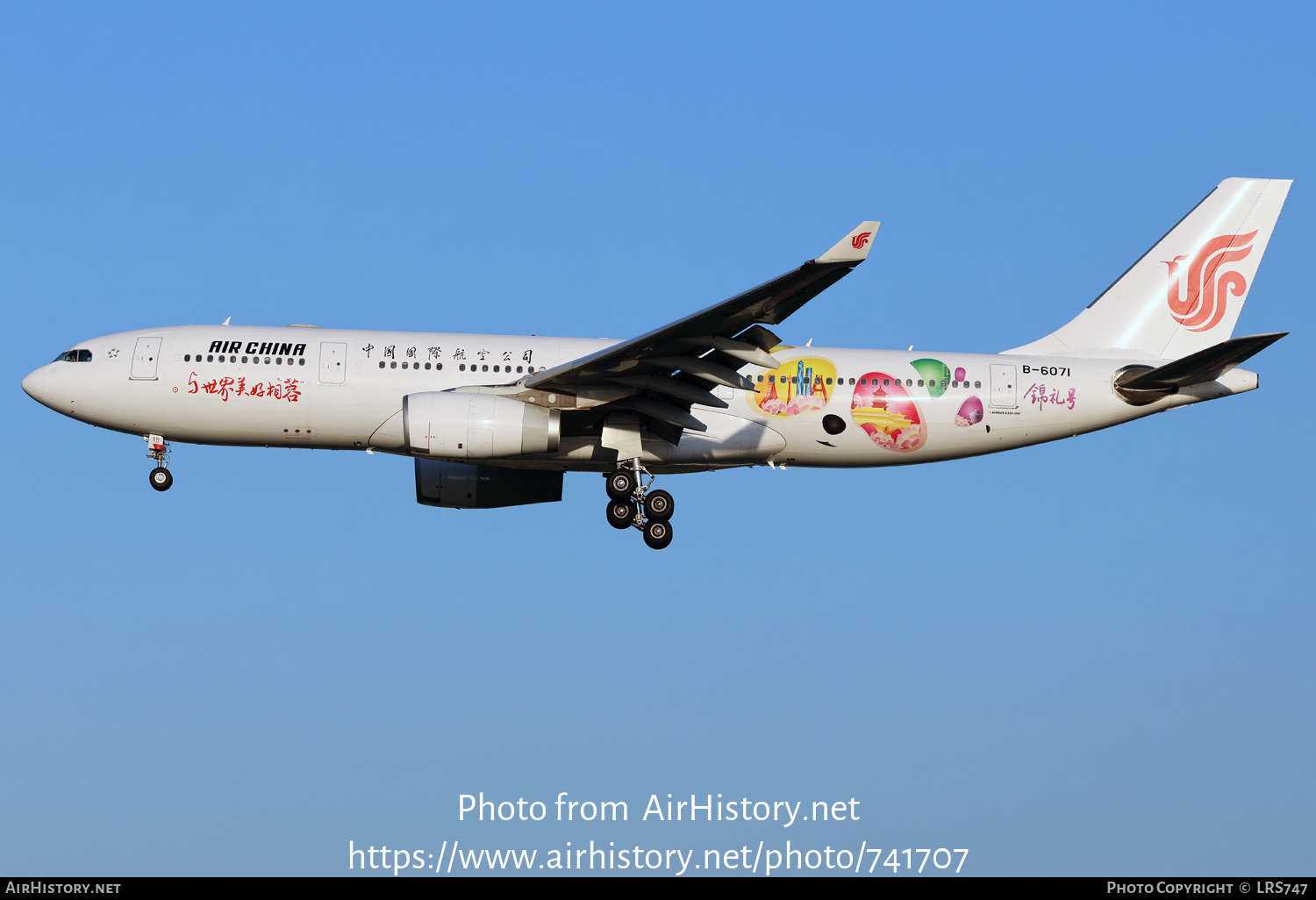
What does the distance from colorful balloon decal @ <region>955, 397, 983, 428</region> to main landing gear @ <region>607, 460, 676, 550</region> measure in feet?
21.4

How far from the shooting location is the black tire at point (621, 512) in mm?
31208

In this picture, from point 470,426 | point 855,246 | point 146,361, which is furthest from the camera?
point 146,361

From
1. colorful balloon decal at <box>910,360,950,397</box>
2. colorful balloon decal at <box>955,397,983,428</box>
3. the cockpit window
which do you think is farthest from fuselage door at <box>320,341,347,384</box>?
colorful balloon decal at <box>955,397,983,428</box>

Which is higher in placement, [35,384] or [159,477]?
[35,384]

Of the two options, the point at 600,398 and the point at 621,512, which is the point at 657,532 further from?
the point at 600,398

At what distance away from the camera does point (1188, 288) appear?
1358 inches

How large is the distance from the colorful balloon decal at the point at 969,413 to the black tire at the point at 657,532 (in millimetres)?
6733

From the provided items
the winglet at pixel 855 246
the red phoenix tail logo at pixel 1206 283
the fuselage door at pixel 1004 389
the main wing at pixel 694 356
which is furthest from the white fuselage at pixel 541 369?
the winglet at pixel 855 246

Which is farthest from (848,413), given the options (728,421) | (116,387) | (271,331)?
(116,387)

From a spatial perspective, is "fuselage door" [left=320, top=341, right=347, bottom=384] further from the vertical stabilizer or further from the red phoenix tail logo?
the red phoenix tail logo

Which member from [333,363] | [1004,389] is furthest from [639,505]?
[1004,389]

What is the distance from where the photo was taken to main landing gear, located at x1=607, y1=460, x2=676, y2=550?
101 ft

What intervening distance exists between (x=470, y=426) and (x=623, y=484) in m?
3.80

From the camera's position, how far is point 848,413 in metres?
31.6
